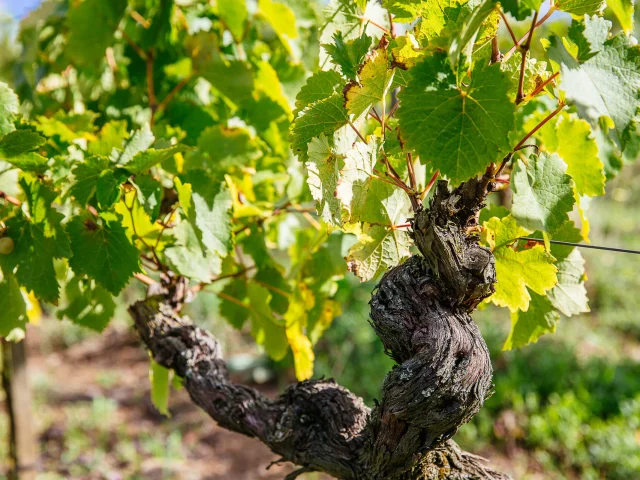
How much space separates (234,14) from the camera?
1378 millimetres

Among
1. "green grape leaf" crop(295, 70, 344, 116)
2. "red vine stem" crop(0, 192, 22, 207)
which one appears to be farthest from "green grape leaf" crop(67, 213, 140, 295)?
"green grape leaf" crop(295, 70, 344, 116)

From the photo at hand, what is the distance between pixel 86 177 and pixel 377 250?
1.48 ft

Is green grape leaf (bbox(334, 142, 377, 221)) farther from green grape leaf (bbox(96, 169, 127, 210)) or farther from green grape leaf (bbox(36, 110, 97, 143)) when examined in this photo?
green grape leaf (bbox(36, 110, 97, 143))

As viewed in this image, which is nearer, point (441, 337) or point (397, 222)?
point (441, 337)

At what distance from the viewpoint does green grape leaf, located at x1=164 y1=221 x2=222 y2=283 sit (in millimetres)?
988

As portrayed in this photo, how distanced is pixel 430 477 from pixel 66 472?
3336 millimetres

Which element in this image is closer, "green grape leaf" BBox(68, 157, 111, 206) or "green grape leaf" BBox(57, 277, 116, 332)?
"green grape leaf" BBox(68, 157, 111, 206)

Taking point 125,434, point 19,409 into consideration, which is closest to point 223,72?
point 19,409

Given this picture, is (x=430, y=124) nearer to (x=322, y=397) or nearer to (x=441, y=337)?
(x=441, y=337)

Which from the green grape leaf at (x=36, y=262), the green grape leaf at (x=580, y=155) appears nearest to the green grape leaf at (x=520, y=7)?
the green grape leaf at (x=580, y=155)

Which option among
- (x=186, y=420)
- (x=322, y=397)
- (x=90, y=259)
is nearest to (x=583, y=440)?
(x=186, y=420)

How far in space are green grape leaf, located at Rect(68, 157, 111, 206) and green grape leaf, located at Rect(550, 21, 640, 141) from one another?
25.3 inches

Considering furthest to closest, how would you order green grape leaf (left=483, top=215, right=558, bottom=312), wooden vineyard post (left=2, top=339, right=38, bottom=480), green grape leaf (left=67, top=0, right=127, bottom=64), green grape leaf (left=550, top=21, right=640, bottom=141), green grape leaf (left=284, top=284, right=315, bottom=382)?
wooden vineyard post (left=2, top=339, right=38, bottom=480), green grape leaf (left=67, top=0, right=127, bottom=64), green grape leaf (left=284, top=284, right=315, bottom=382), green grape leaf (left=483, top=215, right=558, bottom=312), green grape leaf (left=550, top=21, right=640, bottom=141)

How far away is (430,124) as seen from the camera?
617 mm
